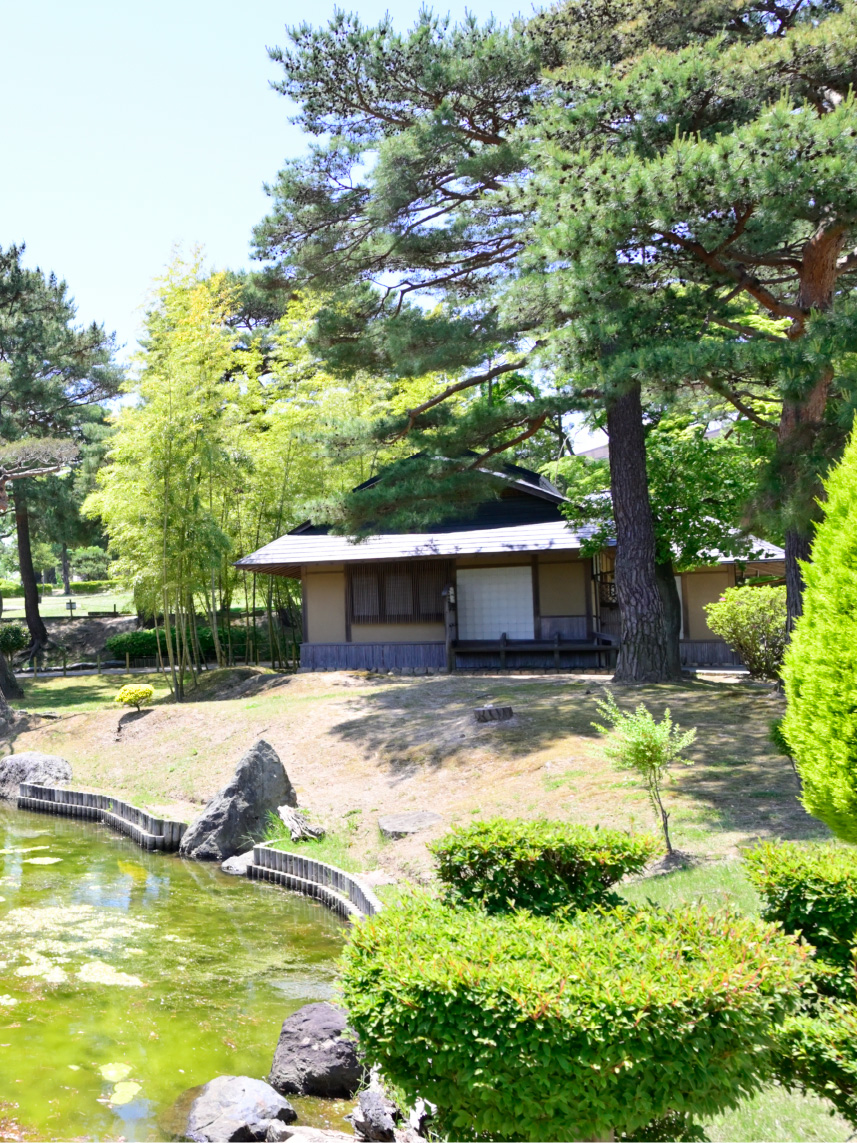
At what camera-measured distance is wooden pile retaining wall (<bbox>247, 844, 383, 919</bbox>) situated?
8094 mm

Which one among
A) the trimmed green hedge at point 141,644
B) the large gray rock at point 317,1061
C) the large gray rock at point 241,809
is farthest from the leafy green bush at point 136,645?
the large gray rock at point 317,1061

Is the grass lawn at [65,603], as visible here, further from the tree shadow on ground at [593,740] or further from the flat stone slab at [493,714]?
the flat stone slab at [493,714]

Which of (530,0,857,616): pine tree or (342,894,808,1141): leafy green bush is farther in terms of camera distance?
(530,0,857,616): pine tree

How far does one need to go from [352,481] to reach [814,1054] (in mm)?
21865

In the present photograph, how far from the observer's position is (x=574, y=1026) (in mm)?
2980

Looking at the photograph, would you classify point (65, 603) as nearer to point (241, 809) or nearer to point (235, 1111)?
point (241, 809)

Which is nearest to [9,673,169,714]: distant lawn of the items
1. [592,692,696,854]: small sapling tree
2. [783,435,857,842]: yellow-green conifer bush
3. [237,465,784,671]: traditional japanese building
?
[237,465,784,671]: traditional japanese building

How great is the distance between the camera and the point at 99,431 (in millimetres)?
27219

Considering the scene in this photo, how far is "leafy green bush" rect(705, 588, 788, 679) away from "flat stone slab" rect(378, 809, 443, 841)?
25.4 ft

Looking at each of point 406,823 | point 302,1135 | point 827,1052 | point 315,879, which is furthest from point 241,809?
point 827,1052

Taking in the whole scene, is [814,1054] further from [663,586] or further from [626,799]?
[663,586]

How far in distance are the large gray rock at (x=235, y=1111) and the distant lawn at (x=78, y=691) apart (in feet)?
50.7

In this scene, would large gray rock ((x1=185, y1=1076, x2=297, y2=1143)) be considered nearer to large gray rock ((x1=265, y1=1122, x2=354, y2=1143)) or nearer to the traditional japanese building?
large gray rock ((x1=265, y1=1122, x2=354, y2=1143))

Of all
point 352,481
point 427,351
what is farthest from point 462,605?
point 427,351
